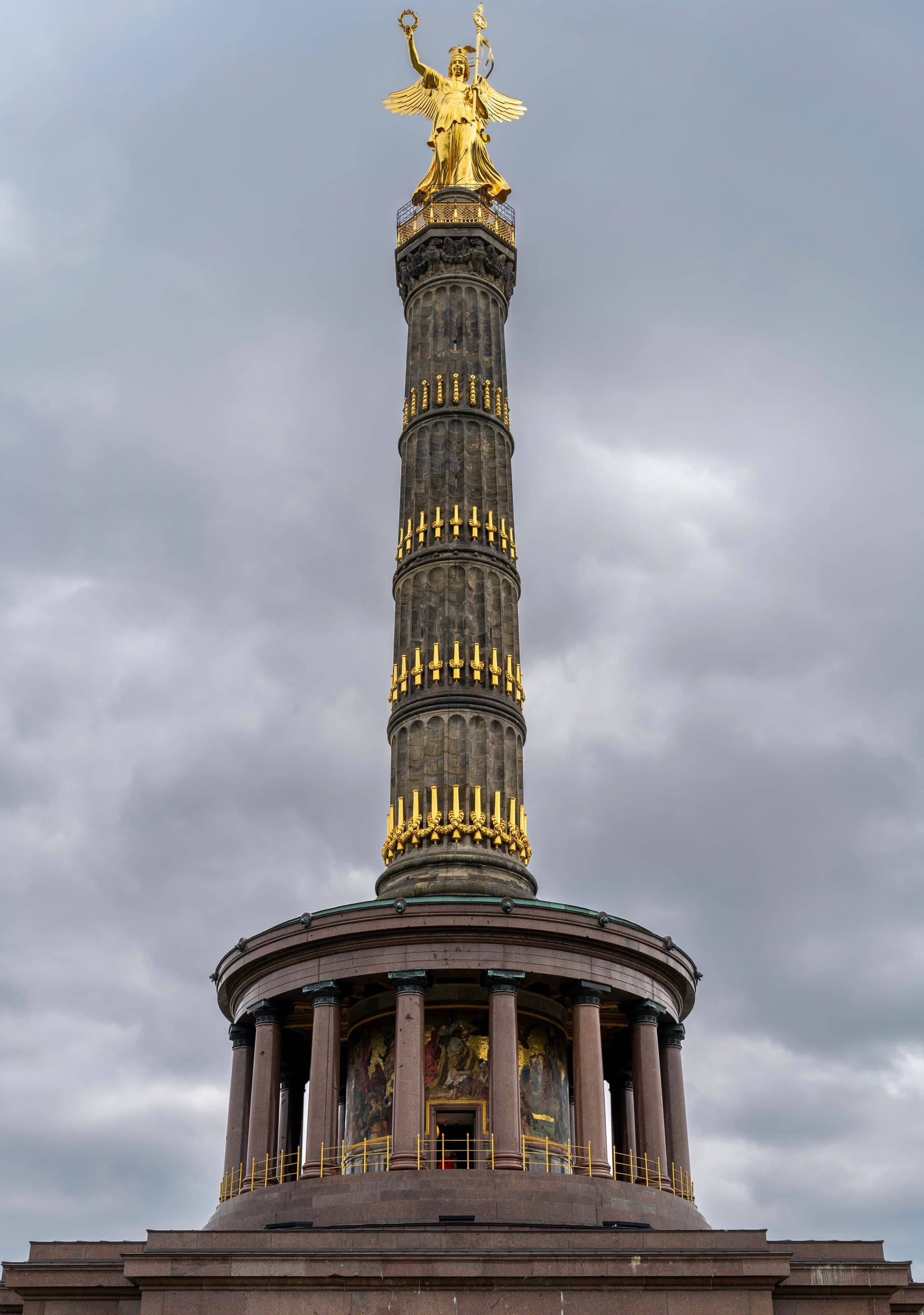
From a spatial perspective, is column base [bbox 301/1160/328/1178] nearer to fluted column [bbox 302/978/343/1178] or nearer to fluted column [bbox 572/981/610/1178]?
fluted column [bbox 302/978/343/1178]

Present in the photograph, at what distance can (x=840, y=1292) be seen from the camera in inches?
1092

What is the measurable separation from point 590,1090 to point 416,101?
3367 centimetres

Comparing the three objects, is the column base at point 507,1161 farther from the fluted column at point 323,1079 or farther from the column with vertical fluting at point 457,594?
the column with vertical fluting at point 457,594

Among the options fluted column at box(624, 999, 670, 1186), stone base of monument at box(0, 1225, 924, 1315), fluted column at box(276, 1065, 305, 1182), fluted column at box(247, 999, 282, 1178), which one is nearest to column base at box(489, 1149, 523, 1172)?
stone base of monument at box(0, 1225, 924, 1315)

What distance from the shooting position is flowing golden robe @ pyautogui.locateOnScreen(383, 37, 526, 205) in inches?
1893

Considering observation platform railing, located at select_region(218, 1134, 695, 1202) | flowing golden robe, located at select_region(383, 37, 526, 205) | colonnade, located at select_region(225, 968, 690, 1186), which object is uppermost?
flowing golden robe, located at select_region(383, 37, 526, 205)

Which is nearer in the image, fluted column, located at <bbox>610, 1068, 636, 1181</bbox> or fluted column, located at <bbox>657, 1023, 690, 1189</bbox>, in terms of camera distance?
fluted column, located at <bbox>657, 1023, 690, 1189</bbox>

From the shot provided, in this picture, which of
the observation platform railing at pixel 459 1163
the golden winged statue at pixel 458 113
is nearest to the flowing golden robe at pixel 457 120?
the golden winged statue at pixel 458 113

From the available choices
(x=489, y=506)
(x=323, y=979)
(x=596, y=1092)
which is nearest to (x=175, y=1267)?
(x=323, y=979)

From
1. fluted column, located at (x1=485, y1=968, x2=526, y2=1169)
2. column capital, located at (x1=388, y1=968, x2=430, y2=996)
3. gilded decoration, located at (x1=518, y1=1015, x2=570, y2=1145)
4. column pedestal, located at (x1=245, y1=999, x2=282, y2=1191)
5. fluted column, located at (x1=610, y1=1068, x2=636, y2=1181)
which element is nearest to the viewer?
fluted column, located at (x1=485, y1=968, x2=526, y2=1169)

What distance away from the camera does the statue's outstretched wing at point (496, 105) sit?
1950 inches

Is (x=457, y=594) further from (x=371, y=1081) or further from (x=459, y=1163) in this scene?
(x=459, y=1163)

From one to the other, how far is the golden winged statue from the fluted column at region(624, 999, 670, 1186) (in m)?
27.1

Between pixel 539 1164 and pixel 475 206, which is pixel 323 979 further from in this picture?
pixel 475 206
